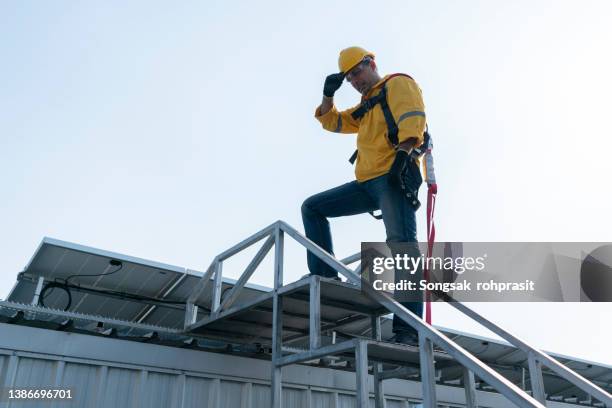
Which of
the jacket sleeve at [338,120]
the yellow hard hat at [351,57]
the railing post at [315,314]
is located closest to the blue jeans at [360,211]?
the railing post at [315,314]

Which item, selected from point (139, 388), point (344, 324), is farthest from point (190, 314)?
point (344, 324)

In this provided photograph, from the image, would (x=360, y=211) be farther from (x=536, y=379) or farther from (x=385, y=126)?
(x=536, y=379)

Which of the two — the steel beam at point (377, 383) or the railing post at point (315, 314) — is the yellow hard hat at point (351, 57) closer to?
the railing post at point (315, 314)

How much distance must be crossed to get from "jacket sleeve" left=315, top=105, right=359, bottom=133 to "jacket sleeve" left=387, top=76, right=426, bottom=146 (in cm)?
68

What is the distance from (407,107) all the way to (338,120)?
3.27 ft

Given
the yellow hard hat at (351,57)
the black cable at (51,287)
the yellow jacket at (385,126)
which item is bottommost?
the black cable at (51,287)

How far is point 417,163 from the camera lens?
15.4 feet

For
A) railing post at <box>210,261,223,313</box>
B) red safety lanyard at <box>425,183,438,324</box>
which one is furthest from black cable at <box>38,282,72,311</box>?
red safety lanyard at <box>425,183,438,324</box>

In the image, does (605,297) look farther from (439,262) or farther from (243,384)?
(243,384)

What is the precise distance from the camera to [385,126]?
15.8ft

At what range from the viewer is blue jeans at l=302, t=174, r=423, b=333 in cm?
440

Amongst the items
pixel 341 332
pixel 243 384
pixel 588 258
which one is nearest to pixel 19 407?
pixel 243 384

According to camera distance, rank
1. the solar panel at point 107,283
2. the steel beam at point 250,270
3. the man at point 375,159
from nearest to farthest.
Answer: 1. the man at point 375,159
2. the steel beam at point 250,270
3. the solar panel at point 107,283

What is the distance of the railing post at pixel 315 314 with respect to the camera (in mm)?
4395
